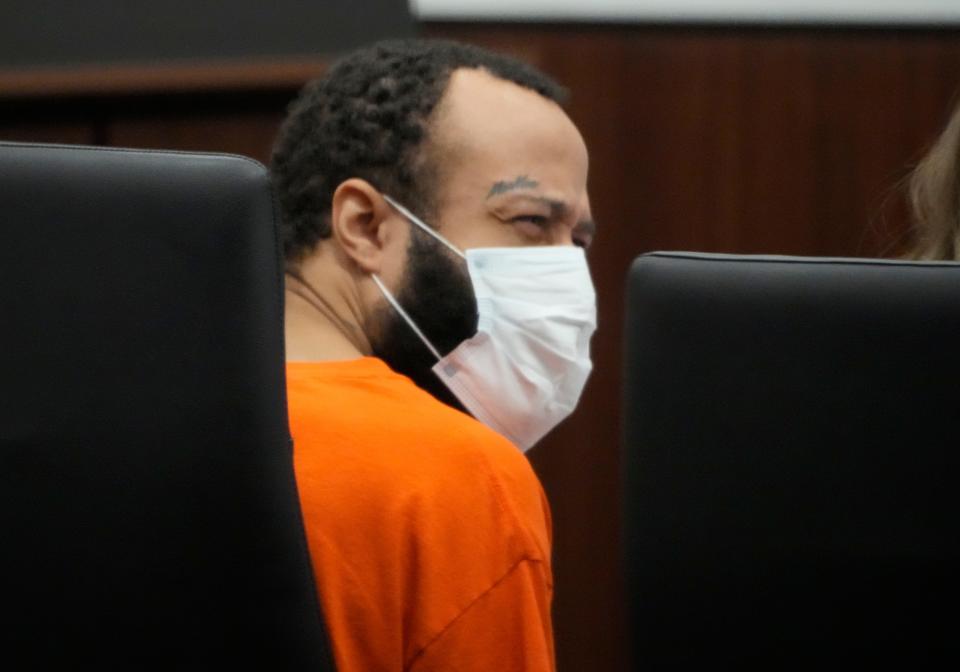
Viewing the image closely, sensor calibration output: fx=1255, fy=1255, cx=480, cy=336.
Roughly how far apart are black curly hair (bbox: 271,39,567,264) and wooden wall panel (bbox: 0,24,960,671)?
1.00m

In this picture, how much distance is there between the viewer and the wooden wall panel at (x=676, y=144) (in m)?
2.49

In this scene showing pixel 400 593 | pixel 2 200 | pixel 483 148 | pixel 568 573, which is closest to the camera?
pixel 2 200

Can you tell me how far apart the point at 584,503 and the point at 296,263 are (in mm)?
1232

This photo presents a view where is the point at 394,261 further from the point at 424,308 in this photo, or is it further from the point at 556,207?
the point at 556,207

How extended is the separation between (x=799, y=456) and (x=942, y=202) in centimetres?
79

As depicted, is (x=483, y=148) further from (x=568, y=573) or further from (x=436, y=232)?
(x=568, y=573)

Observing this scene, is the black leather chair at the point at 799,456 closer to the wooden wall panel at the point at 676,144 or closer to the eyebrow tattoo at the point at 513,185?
the eyebrow tattoo at the point at 513,185

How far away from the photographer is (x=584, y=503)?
2.51 metres

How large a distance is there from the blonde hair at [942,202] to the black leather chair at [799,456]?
0.72 meters

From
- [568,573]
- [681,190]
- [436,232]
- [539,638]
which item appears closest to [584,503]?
[568,573]

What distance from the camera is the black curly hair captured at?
1.40 metres

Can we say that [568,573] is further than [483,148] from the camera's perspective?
Yes

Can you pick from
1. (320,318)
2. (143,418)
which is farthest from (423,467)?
(320,318)

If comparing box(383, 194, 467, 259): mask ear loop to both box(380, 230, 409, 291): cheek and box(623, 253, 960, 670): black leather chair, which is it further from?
box(623, 253, 960, 670): black leather chair
